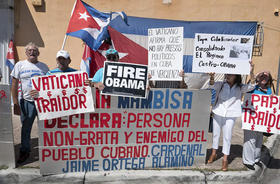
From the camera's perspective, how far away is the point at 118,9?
6.53 m

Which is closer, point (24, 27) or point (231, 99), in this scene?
point (231, 99)

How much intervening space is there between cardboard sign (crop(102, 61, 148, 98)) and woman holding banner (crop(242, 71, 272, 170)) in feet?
5.98

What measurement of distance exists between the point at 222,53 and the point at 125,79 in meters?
1.44

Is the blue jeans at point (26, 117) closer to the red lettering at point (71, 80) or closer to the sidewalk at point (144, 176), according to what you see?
the sidewalk at point (144, 176)

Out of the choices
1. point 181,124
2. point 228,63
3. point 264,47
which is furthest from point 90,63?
point 264,47

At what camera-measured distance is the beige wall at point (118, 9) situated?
21.2ft

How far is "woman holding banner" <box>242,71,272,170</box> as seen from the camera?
3331mm

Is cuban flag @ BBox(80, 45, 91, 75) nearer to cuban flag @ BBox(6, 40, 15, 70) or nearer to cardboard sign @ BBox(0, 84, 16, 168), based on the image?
cardboard sign @ BBox(0, 84, 16, 168)

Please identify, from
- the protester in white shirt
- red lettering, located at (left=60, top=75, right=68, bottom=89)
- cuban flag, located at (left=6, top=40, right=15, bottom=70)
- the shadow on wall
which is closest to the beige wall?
the shadow on wall

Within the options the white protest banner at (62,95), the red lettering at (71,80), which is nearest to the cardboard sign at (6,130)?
the white protest banner at (62,95)

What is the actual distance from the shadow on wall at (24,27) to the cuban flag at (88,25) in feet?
8.60

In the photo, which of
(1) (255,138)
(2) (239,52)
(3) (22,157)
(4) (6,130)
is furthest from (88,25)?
(1) (255,138)

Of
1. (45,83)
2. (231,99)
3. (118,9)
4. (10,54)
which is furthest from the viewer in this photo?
(118,9)

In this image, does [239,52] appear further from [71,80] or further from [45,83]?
[45,83]
